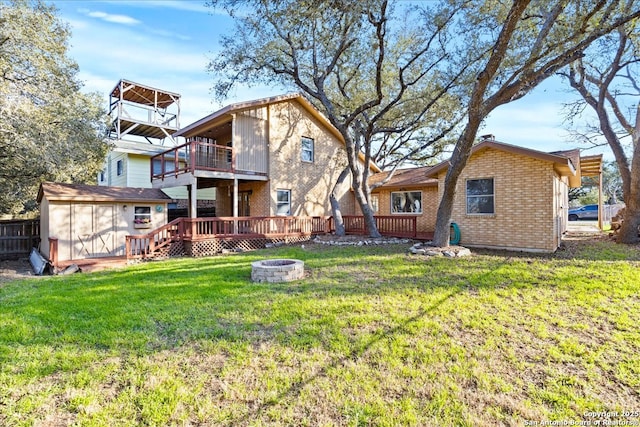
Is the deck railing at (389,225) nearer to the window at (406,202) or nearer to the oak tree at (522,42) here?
the window at (406,202)

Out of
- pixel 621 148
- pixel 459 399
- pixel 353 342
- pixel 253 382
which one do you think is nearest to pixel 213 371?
pixel 253 382

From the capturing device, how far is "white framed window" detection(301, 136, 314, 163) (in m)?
16.5

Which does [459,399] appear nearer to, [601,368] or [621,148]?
[601,368]

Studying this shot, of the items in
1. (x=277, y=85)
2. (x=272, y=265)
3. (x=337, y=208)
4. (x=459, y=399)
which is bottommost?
(x=459, y=399)

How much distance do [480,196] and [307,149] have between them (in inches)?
352

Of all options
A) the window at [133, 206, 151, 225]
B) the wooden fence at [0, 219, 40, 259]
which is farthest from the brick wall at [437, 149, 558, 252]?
the wooden fence at [0, 219, 40, 259]

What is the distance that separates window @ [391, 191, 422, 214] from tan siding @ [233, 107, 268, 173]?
736cm

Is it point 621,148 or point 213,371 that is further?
point 621,148

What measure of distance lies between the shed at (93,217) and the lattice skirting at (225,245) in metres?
2.53

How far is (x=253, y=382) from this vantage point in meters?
3.00

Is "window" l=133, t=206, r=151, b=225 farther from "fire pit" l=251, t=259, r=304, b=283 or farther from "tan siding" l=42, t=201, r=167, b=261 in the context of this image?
"fire pit" l=251, t=259, r=304, b=283

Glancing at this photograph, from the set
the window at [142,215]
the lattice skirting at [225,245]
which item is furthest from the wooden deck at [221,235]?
the window at [142,215]

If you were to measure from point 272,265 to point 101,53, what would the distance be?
1035 centimetres

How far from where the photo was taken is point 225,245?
12.2 m
